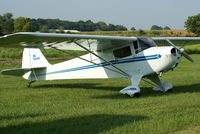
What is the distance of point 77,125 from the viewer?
18.5 ft

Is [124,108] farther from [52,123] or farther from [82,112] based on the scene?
[52,123]

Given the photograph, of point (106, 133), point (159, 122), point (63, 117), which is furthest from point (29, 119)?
point (159, 122)


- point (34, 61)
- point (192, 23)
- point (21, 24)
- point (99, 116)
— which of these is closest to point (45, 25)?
point (21, 24)

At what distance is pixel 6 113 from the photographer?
698 centimetres

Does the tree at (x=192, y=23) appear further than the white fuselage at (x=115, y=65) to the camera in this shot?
Yes

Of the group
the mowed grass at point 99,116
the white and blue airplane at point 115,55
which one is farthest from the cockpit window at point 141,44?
the mowed grass at point 99,116

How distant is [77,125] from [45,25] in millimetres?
120075

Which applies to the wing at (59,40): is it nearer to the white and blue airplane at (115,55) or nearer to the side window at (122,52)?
the white and blue airplane at (115,55)

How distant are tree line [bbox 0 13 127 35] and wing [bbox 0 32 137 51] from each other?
73.5 m

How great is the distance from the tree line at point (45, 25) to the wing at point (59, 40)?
7354 cm

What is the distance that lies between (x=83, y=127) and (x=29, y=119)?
1.36m

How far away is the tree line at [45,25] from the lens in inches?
3536

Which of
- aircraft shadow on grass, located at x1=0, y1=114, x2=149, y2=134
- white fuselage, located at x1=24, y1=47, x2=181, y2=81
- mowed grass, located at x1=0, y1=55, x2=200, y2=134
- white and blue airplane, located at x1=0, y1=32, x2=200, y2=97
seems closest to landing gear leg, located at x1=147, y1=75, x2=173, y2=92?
white and blue airplane, located at x1=0, y1=32, x2=200, y2=97

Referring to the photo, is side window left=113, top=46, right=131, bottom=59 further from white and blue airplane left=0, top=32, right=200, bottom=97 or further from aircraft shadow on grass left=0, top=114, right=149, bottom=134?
aircraft shadow on grass left=0, top=114, right=149, bottom=134
